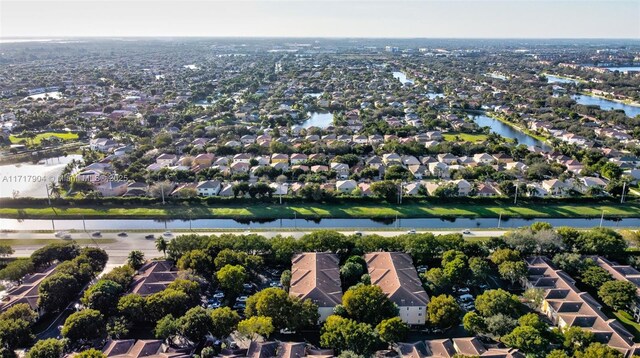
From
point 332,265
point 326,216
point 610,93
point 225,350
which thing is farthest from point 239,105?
point 610,93

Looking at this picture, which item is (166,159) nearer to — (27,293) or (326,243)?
(27,293)

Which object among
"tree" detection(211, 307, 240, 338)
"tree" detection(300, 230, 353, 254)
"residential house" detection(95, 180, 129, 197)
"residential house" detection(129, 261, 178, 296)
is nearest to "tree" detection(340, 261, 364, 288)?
"tree" detection(300, 230, 353, 254)

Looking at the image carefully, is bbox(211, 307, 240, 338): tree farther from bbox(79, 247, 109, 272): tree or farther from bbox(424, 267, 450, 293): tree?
bbox(424, 267, 450, 293): tree

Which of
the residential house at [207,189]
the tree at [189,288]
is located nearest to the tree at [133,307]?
the tree at [189,288]

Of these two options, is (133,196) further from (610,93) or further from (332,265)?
(610,93)

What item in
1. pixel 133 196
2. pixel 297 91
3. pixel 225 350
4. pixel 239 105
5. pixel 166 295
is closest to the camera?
pixel 225 350

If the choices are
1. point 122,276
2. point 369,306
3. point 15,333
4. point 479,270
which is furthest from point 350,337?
point 15,333

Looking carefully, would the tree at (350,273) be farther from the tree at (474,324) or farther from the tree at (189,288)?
the tree at (189,288)
